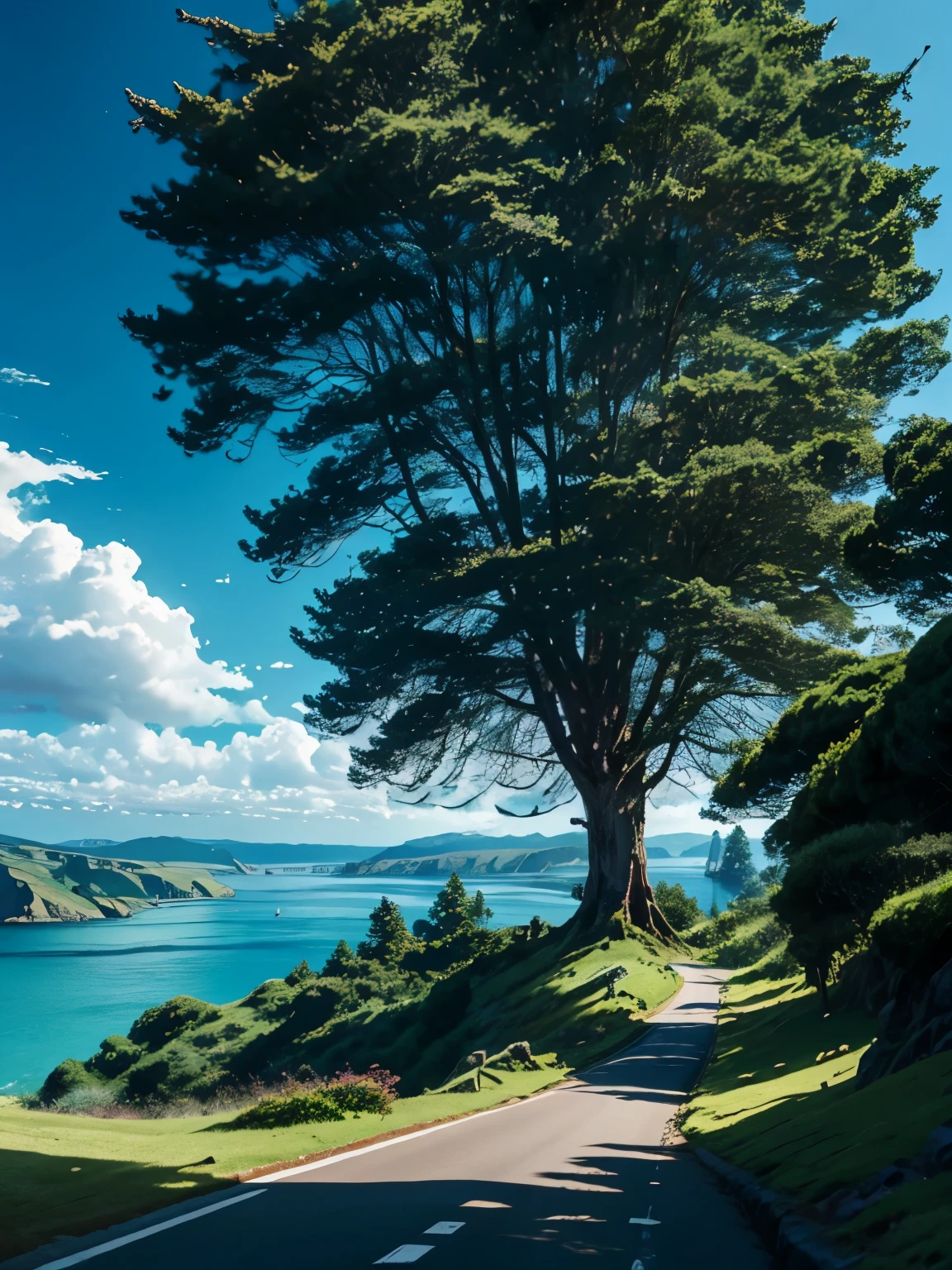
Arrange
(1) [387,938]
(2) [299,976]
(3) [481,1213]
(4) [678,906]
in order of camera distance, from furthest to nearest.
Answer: (4) [678,906] < (2) [299,976] < (1) [387,938] < (3) [481,1213]

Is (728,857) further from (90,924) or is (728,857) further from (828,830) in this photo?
(828,830)

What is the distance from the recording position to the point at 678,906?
60625mm

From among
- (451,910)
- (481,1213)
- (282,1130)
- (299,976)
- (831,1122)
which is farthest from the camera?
(451,910)

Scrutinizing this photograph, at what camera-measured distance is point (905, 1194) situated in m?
5.11

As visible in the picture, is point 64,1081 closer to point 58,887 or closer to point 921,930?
point 921,930

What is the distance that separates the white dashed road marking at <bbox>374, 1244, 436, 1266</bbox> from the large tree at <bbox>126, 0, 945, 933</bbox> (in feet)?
57.5

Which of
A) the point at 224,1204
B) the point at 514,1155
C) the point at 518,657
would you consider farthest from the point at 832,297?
the point at 224,1204

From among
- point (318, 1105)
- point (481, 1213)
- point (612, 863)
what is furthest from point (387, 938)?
point (481, 1213)

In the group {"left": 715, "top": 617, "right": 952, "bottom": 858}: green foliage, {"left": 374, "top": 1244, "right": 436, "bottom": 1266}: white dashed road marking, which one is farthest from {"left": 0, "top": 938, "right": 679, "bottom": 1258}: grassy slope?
{"left": 715, "top": 617, "right": 952, "bottom": 858}: green foliage

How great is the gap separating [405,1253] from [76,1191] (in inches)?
133

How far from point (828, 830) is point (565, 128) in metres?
19.3

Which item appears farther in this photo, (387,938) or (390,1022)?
(387,938)

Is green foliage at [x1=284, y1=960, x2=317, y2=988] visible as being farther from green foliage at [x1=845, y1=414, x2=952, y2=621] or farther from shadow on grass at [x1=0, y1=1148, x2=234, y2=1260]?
shadow on grass at [x1=0, y1=1148, x2=234, y2=1260]

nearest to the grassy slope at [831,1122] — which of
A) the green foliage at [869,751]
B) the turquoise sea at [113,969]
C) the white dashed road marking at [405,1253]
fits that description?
the white dashed road marking at [405,1253]
